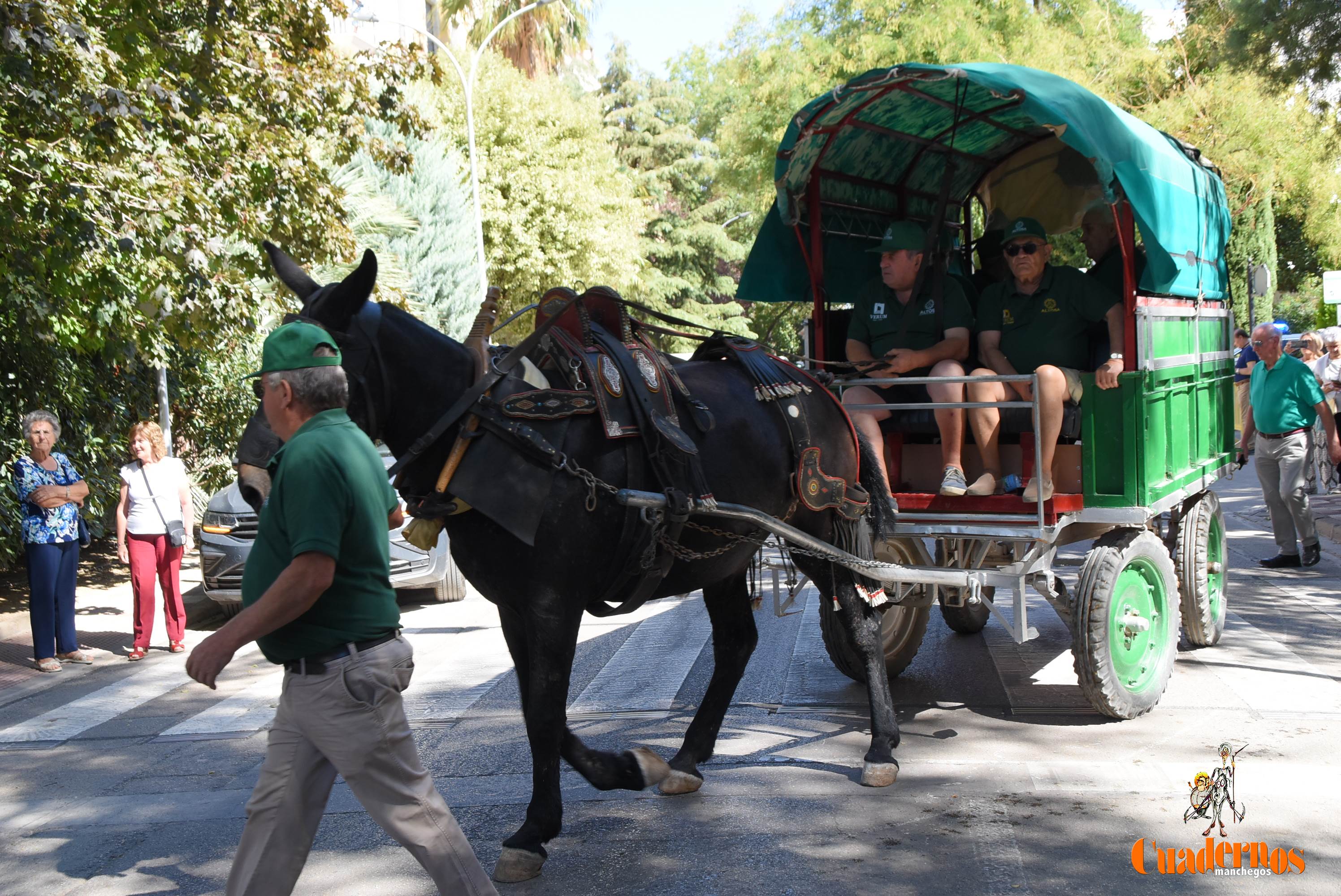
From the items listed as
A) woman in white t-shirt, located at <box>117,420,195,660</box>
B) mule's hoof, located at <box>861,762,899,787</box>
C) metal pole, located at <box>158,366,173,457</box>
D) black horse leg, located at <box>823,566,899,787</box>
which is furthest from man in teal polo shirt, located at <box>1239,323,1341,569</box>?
metal pole, located at <box>158,366,173,457</box>

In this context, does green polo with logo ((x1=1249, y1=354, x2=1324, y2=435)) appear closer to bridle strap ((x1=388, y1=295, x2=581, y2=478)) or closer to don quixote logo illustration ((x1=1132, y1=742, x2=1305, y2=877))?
don quixote logo illustration ((x1=1132, y1=742, x2=1305, y2=877))

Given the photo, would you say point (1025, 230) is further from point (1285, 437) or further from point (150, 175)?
point (150, 175)

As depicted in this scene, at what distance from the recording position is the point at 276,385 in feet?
10.7

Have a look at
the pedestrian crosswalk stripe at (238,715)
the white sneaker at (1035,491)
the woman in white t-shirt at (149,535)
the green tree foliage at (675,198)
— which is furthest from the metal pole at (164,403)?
the green tree foliage at (675,198)

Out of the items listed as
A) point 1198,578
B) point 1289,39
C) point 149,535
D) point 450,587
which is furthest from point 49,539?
point 1289,39

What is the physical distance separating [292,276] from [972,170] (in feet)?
16.2

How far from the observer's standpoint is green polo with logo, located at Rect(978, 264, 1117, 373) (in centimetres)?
604

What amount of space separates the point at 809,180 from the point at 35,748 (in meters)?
5.30

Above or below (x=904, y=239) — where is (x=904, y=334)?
below

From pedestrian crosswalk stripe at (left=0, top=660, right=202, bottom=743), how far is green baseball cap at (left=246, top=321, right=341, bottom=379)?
416 centimetres

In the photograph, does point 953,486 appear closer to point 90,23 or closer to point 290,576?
point 290,576

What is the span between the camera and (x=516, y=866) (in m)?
4.12

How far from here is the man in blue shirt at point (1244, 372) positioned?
11555mm

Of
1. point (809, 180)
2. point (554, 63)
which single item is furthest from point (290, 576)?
point (554, 63)
